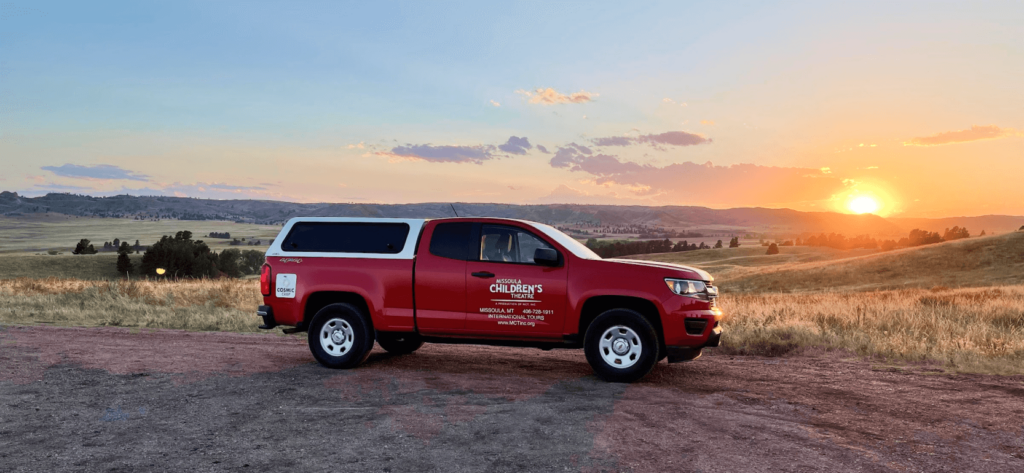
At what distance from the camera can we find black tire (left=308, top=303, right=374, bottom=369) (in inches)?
372

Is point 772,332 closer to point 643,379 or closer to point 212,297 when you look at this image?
point 643,379

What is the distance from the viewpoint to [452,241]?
9.16 metres

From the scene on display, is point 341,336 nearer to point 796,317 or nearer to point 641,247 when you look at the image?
point 796,317

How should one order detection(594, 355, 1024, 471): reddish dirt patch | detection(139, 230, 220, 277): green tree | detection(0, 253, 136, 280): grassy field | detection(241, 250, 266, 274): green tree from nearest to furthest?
detection(594, 355, 1024, 471): reddish dirt patch, detection(0, 253, 136, 280): grassy field, detection(139, 230, 220, 277): green tree, detection(241, 250, 266, 274): green tree

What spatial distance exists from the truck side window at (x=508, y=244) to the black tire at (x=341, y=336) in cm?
195

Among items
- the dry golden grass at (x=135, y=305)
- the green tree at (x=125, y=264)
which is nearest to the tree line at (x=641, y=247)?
the green tree at (x=125, y=264)

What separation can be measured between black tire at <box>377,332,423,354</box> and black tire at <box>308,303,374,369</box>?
0.28 meters

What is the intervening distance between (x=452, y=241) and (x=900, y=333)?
325 inches

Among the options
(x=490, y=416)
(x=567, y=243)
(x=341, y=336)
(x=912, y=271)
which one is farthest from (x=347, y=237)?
(x=912, y=271)

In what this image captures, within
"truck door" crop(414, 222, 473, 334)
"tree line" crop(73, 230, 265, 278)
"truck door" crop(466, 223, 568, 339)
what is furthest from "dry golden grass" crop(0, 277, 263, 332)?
"tree line" crop(73, 230, 265, 278)

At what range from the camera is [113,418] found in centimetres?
678

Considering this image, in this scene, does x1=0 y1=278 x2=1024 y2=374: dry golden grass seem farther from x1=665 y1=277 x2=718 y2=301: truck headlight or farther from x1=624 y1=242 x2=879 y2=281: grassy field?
x1=624 y1=242 x2=879 y2=281: grassy field

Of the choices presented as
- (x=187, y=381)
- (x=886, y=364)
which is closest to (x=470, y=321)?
(x=187, y=381)

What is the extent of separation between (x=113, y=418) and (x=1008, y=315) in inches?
644
